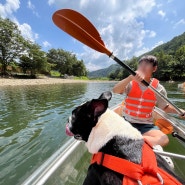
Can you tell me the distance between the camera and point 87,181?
1.68m

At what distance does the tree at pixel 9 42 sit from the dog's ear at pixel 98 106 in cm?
3728

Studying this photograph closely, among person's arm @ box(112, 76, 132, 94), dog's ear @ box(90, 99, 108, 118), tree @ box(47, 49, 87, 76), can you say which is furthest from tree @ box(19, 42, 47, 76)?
dog's ear @ box(90, 99, 108, 118)

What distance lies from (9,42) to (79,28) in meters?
36.9

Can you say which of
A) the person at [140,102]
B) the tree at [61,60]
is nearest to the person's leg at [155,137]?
the person at [140,102]

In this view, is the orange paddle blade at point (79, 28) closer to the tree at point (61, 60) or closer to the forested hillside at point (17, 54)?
the forested hillside at point (17, 54)

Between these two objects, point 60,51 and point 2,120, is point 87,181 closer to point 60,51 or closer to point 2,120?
point 2,120

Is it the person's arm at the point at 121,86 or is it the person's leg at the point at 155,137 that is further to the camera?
the person's arm at the point at 121,86

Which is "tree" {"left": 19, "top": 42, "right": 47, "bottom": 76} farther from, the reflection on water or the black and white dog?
the black and white dog

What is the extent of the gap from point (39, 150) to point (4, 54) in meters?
36.2

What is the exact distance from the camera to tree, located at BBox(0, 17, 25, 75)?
3369 cm

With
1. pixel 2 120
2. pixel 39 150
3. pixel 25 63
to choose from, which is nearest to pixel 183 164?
pixel 39 150

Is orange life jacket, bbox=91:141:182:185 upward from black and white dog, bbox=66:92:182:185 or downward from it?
downward

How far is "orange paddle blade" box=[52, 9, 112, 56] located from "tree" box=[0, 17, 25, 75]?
35.8 metres

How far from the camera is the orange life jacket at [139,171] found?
1.36 metres
